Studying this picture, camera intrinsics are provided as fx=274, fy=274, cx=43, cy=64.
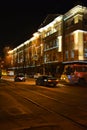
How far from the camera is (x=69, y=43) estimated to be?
192 feet

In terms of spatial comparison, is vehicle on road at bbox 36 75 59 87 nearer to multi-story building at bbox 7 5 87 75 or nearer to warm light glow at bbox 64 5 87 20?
multi-story building at bbox 7 5 87 75

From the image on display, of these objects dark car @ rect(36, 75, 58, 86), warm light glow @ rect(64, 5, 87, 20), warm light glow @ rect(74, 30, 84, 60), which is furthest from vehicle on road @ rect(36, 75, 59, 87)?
warm light glow @ rect(64, 5, 87, 20)

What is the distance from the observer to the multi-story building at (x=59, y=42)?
A: 180 feet

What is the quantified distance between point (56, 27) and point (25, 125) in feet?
189

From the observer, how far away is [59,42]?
63.0 metres

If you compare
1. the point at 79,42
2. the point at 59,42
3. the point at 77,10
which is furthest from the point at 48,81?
the point at 59,42

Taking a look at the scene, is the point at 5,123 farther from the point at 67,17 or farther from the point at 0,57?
the point at 0,57

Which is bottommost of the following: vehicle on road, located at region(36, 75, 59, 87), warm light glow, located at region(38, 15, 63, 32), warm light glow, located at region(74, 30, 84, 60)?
vehicle on road, located at region(36, 75, 59, 87)

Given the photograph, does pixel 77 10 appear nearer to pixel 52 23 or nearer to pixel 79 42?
pixel 79 42

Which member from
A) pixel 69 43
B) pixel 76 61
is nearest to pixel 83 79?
pixel 76 61

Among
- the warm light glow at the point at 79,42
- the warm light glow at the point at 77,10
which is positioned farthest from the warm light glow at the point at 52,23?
the warm light glow at the point at 79,42

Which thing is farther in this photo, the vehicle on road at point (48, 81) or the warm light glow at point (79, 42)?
the warm light glow at point (79, 42)

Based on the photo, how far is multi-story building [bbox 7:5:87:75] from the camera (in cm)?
5491

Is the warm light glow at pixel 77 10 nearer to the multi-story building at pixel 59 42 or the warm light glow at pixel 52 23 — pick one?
the multi-story building at pixel 59 42
